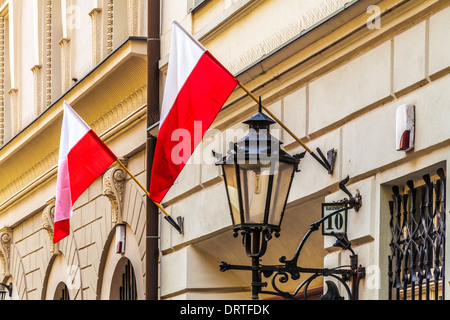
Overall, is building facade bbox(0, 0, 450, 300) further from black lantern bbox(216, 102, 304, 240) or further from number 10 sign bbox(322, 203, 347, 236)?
black lantern bbox(216, 102, 304, 240)

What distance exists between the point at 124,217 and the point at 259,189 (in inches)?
256

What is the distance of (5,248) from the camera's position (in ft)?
69.7

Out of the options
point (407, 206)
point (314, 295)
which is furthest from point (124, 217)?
point (407, 206)

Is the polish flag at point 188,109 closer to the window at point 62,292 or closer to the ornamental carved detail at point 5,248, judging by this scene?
the window at point 62,292

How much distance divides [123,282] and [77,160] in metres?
3.09

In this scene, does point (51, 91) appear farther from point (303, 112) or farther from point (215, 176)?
point (303, 112)

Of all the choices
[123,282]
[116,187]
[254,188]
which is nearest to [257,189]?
[254,188]

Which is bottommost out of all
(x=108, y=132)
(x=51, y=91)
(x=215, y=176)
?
(x=215, y=176)

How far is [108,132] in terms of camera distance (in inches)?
633

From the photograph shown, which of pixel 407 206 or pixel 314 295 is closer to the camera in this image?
pixel 407 206

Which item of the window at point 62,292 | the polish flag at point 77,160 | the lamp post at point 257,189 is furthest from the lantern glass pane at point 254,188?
the window at point 62,292

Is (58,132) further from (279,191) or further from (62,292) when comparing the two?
(279,191)

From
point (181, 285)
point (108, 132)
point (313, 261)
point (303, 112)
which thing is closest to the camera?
point (303, 112)

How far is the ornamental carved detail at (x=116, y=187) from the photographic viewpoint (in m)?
15.5
